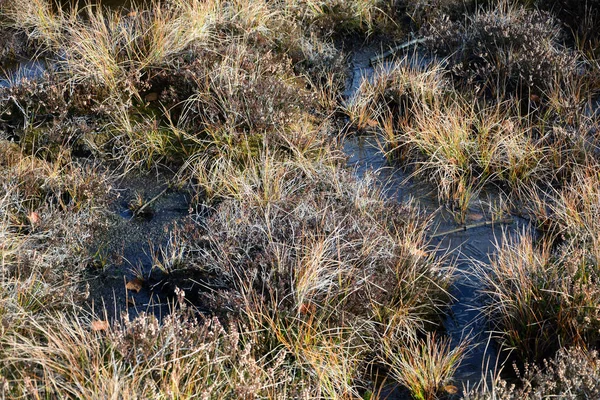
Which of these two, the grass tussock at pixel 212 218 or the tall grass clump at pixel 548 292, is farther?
the tall grass clump at pixel 548 292

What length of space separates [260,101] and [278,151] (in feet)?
1.69

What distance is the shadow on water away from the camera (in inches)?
170

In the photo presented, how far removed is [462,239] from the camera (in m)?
5.27

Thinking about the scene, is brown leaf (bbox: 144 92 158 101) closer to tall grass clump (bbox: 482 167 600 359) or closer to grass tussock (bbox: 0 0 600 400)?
grass tussock (bbox: 0 0 600 400)

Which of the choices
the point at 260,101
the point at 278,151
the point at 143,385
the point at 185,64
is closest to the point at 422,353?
the point at 143,385

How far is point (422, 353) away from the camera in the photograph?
4.32m

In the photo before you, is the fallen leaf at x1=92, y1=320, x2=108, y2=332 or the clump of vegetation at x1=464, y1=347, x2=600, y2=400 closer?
the clump of vegetation at x1=464, y1=347, x2=600, y2=400

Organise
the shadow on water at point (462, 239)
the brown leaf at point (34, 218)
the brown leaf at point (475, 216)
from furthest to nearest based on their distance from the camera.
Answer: the brown leaf at point (475, 216), the brown leaf at point (34, 218), the shadow on water at point (462, 239)

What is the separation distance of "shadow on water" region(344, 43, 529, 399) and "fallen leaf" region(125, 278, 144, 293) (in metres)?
1.84

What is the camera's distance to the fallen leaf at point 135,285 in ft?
15.5

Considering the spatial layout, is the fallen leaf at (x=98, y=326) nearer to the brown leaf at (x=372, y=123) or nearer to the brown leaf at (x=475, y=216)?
the brown leaf at (x=475, y=216)

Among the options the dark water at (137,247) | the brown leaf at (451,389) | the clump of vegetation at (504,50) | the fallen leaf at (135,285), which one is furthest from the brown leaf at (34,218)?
the clump of vegetation at (504,50)

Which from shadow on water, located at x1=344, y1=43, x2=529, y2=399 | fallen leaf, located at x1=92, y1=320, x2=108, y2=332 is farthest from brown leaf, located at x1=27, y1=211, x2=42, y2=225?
shadow on water, located at x1=344, y1=43, x2=529, y2=399

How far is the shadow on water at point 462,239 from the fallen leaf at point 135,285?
1.84m
